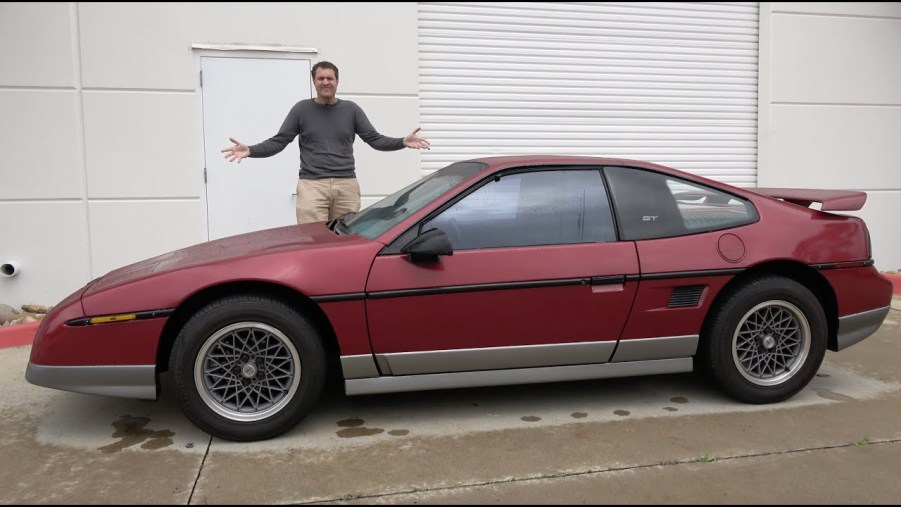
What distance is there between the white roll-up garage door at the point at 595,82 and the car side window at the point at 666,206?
3524mm

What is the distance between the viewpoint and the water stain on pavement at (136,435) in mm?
3395

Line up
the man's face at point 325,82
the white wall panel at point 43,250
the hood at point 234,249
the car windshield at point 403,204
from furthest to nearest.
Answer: the white wall panel at point 43,250 < the man's face at point 325,82 < the car windshield at point 403,204 < the hood at point 234,249

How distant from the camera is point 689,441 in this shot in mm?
3402

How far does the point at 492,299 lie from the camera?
3.50 metres

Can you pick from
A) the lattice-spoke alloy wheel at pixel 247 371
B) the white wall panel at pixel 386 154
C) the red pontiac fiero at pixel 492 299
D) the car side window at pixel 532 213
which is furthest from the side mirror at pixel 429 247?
the white wall panel at pixel 386 154

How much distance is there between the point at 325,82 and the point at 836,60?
6.06 meters

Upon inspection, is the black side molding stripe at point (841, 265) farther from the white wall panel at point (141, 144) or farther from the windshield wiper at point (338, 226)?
the white wall panel at point (141, 144)

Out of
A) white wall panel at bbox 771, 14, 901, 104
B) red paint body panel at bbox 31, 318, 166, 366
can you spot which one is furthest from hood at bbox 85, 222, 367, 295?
white wall panel at bbox 771, 14, 901, 104

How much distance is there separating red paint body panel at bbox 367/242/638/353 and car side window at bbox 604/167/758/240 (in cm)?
19

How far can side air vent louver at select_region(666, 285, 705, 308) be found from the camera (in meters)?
3.71

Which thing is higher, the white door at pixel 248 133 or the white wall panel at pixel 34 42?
the white wall panel at pixel 34 42

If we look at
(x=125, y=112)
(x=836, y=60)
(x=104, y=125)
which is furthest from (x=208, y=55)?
(x=836, y=60)

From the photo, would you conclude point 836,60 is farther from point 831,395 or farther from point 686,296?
point 686,296

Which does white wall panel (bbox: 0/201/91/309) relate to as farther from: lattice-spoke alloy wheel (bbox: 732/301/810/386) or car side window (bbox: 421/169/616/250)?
lattice-spoke alloy wheel (bbox: 732/301/810/386)
